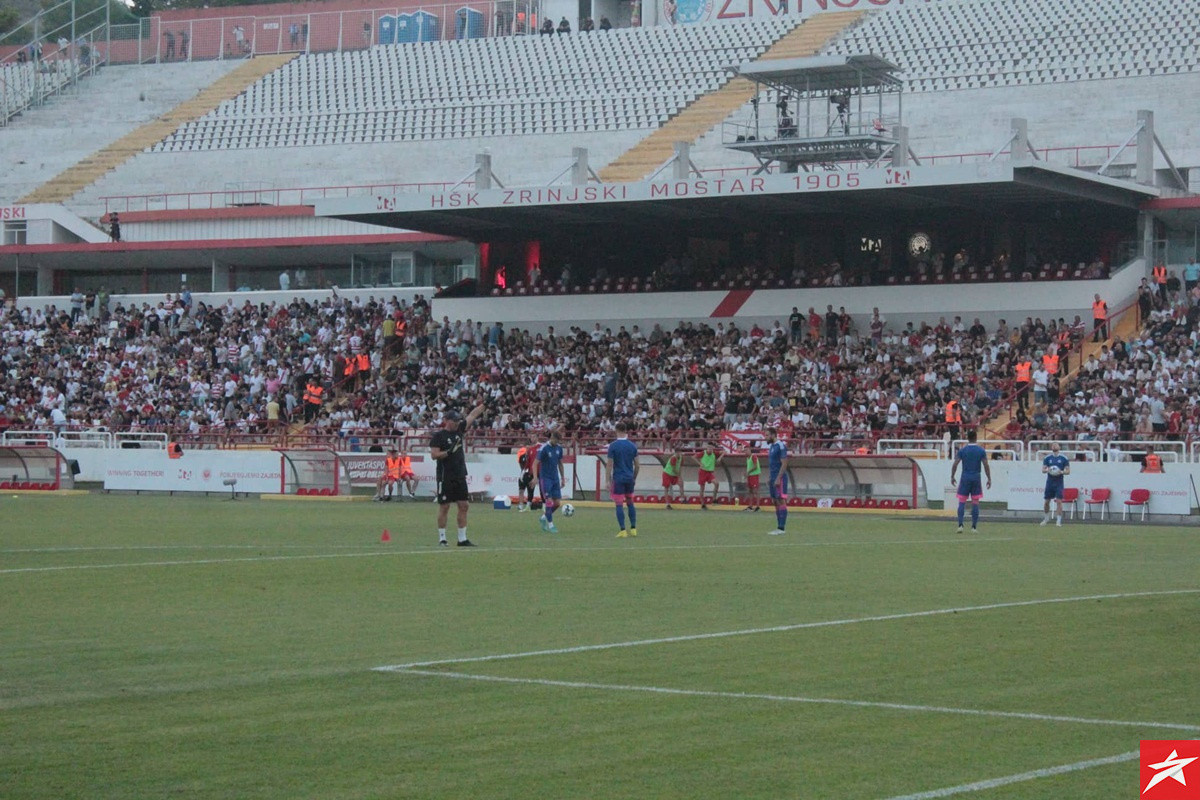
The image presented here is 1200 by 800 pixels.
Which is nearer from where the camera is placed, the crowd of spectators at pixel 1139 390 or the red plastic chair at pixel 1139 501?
the red plastic chair at pixel 1139 501

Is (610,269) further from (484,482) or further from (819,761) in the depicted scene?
(819,761)

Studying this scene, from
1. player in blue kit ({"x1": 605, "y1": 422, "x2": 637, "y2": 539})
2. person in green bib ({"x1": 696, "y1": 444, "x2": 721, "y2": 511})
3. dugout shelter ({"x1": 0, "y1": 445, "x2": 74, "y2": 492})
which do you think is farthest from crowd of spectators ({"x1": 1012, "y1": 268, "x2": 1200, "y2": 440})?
dugout shelter ({"x1": 0, "y1": 445, "x2": 74, "y2": 492})

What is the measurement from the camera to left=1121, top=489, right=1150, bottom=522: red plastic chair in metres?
33.9

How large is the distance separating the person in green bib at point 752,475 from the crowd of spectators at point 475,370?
14.4ft

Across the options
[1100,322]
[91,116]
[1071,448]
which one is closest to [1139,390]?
[1071,448]

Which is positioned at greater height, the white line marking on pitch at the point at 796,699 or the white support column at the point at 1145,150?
the white support column at the point at 1145,150

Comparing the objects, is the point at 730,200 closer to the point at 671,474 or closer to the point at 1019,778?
the point at 671,474

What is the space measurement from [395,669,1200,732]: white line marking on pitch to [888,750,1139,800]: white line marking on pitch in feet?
2.77

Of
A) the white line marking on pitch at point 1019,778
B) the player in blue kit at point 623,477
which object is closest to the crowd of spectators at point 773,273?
the player in blue kit at point 623,477

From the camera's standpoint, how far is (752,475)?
3788 centimetres

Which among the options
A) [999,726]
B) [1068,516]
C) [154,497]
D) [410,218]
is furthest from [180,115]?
[999,726]

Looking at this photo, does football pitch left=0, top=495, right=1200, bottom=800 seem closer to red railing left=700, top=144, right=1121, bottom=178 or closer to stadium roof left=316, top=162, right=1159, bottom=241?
stadium roof left=316, top=162, right=1159, bottom=241

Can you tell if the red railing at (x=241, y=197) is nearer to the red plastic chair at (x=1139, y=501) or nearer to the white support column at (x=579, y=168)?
the white support column at (x=579, y=168)

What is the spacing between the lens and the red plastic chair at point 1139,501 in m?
33.9
